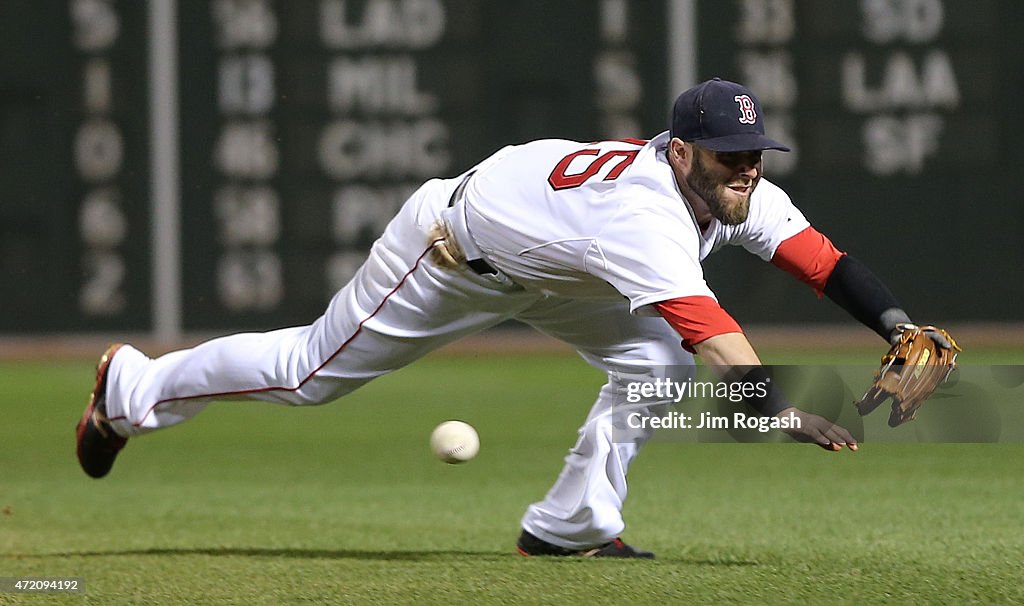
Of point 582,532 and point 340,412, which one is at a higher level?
point 582,532

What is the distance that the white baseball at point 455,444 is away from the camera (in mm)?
4141

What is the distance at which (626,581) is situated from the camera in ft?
12.1

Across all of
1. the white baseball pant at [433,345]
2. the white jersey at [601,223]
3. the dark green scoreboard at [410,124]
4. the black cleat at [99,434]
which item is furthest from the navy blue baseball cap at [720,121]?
the dark green scoreboard at [410,124]

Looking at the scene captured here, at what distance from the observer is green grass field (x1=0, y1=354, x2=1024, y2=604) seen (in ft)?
12.0

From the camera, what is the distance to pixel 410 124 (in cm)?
1019

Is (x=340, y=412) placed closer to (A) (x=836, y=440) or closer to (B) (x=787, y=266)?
(B) (x=787, y=266)

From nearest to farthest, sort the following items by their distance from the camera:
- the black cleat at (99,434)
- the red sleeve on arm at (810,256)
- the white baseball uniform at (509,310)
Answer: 1. the white baseball uniform at (509,310)
2. the red sleeve on arm at (810,256)
3. the black cleat at (99,434)

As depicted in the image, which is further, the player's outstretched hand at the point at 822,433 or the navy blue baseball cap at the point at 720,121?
the navy blue baseball cap at the point at 720,121

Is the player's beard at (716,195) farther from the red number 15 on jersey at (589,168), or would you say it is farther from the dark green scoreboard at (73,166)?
the dark green scoreboard at (73,166)

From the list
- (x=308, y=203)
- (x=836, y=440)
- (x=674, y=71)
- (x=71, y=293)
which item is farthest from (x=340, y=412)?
(x=836, y=440)

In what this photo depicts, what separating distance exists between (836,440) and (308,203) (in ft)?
24.1

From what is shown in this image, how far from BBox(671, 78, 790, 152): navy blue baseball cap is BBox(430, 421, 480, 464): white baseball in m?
1.03

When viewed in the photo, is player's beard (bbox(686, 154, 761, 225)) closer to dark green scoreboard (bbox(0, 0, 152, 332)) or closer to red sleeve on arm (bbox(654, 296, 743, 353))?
red sleeve on arm (bbox(654, 296, 743, 353))

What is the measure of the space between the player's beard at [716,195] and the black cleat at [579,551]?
985 mm
